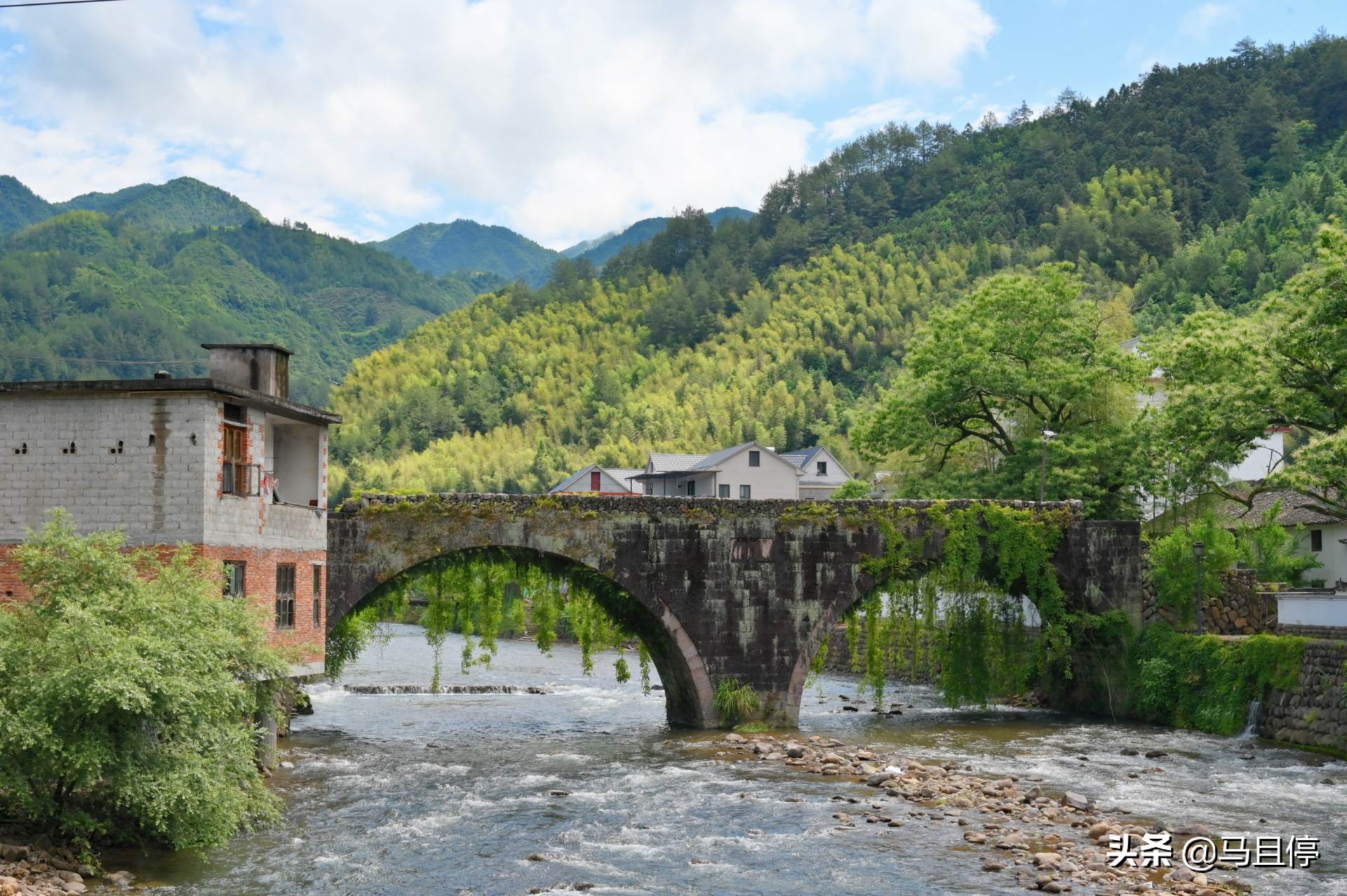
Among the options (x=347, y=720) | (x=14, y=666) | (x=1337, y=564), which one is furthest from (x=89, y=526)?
(x=1337, y=564)

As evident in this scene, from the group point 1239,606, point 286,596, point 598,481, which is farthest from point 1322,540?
point 598,481

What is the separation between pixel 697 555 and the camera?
122ft

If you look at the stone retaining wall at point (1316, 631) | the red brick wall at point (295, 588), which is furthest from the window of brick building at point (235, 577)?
the stone retaining wall at point (1316, 631)

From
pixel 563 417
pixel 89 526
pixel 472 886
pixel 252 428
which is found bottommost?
pixel 472 886

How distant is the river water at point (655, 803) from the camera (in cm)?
2186

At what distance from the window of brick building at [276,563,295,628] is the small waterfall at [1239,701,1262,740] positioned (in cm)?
2423

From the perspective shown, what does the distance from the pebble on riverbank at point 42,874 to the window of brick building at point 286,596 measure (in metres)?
8.91

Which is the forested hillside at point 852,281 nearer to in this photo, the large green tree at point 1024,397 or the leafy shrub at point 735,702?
the large green tree at point 1024,397

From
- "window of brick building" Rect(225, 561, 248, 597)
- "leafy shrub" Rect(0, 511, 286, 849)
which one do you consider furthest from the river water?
"window of brick building" Rect(225, 561, 248, 597)

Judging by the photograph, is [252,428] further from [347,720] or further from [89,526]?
[347,720]

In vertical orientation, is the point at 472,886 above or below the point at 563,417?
below

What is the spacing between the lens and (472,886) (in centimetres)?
2138

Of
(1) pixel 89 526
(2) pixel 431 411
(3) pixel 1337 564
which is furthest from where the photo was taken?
(2) pixel 431 411

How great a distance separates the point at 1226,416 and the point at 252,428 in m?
24.3
